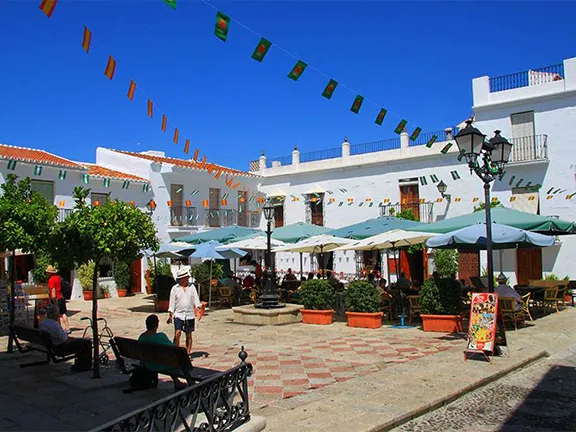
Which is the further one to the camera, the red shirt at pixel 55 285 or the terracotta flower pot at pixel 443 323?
the red shirt at pixel 55 285

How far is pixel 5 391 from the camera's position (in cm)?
591

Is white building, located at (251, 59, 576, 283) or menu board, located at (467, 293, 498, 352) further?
white building, located at (251, 59, 576, 283)

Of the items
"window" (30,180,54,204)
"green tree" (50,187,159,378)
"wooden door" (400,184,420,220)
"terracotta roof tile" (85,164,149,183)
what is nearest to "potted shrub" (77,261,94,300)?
"window" (30,180,54,204)

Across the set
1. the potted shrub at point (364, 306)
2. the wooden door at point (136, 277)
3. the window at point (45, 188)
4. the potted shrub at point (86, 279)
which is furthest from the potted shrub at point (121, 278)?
the potted shrub at point (364, 306)

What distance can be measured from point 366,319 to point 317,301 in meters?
1.25

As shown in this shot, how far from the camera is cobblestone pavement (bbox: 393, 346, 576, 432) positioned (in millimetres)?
4859

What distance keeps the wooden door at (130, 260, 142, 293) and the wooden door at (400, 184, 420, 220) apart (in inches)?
464

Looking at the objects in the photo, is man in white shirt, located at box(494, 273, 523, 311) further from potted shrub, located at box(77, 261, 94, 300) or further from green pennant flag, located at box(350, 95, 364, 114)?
potted shrub, located at box(77, 261, 94, 300)

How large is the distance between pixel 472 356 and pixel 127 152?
2213 centimetres

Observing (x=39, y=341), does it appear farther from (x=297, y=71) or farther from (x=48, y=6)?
(x=297, y=71)

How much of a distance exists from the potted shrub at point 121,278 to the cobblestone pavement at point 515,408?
1698 cm

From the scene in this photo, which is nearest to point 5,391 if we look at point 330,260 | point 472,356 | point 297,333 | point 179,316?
point 179,316

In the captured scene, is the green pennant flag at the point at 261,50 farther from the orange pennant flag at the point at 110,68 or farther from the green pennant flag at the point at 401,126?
the green pennant flag at the point at 401,126

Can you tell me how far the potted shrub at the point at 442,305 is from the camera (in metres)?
9.83
